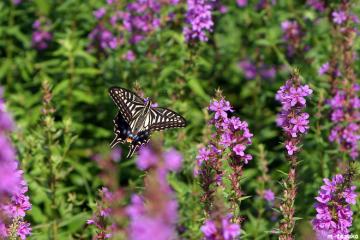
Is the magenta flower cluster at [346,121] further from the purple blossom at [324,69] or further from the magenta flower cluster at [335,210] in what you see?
the magenta flower cluster at [335,210]

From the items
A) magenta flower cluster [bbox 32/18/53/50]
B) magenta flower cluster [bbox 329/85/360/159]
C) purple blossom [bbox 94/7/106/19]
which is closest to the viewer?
magenta flower cluster [bbox 329/85/360/159]

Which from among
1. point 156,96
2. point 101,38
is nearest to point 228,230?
point 156,96

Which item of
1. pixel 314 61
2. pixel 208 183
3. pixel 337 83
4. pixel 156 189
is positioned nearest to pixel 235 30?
pixel 314 61

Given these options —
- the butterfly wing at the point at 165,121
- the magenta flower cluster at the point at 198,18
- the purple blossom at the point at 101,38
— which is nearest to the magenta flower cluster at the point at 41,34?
the purple blossom at the point at 101,38

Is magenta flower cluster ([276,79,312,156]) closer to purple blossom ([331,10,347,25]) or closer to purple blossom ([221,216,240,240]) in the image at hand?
purple blossom ([221,216,240,240])

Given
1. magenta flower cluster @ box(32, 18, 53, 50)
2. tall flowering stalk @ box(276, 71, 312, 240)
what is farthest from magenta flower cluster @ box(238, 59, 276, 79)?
tall flowering stalk @ box(276, 71, 312, 240)

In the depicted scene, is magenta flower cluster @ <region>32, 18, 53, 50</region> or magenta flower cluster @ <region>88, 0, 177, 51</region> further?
magenta flower cluster @ <region>32, 18, 53, 50</region>

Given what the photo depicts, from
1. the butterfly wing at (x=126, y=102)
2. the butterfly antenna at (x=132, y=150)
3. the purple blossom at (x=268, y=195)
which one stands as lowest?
the purple blossom at (x=268, y=195)

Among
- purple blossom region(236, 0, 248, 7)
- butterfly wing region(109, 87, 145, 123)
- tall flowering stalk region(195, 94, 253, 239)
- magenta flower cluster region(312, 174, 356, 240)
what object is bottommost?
magenta flower cluster region(312, 174, 356, 240)
